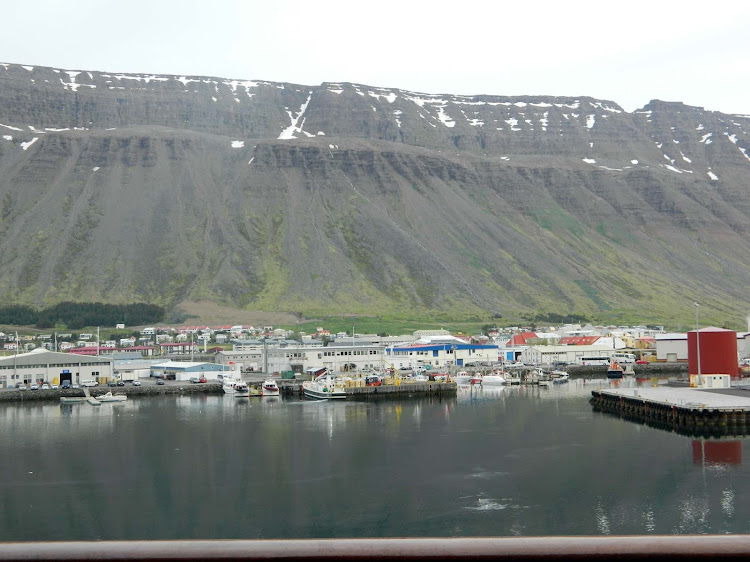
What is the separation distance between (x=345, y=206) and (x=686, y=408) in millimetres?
105688

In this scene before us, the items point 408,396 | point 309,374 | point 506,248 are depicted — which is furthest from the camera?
point 506,248

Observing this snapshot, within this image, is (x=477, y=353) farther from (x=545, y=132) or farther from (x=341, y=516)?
(x=545, y=132)

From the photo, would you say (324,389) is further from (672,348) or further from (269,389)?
(672,348)

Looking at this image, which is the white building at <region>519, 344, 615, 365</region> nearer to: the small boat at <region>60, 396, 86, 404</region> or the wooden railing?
the small boat at <region>60, 396, 86, 404</region>

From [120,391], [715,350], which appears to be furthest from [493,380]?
[120,391]

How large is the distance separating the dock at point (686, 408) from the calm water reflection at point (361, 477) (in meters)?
1.99

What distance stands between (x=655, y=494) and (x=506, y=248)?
4565 inches

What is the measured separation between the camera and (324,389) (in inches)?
2480

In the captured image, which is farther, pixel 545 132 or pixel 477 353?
pixel 545 132

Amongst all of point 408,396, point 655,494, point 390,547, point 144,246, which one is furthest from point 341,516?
point 144,246

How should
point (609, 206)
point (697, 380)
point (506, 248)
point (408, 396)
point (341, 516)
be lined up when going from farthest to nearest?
point (609, 206) → point (506, 248) → point (408, 396) → point (697, 380) → point (341, 516)

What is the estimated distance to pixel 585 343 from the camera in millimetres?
90062

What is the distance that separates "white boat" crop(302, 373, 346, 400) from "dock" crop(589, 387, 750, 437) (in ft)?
59.5

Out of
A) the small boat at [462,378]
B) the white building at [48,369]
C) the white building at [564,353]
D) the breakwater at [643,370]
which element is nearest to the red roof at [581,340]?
the white building at [564,353]
